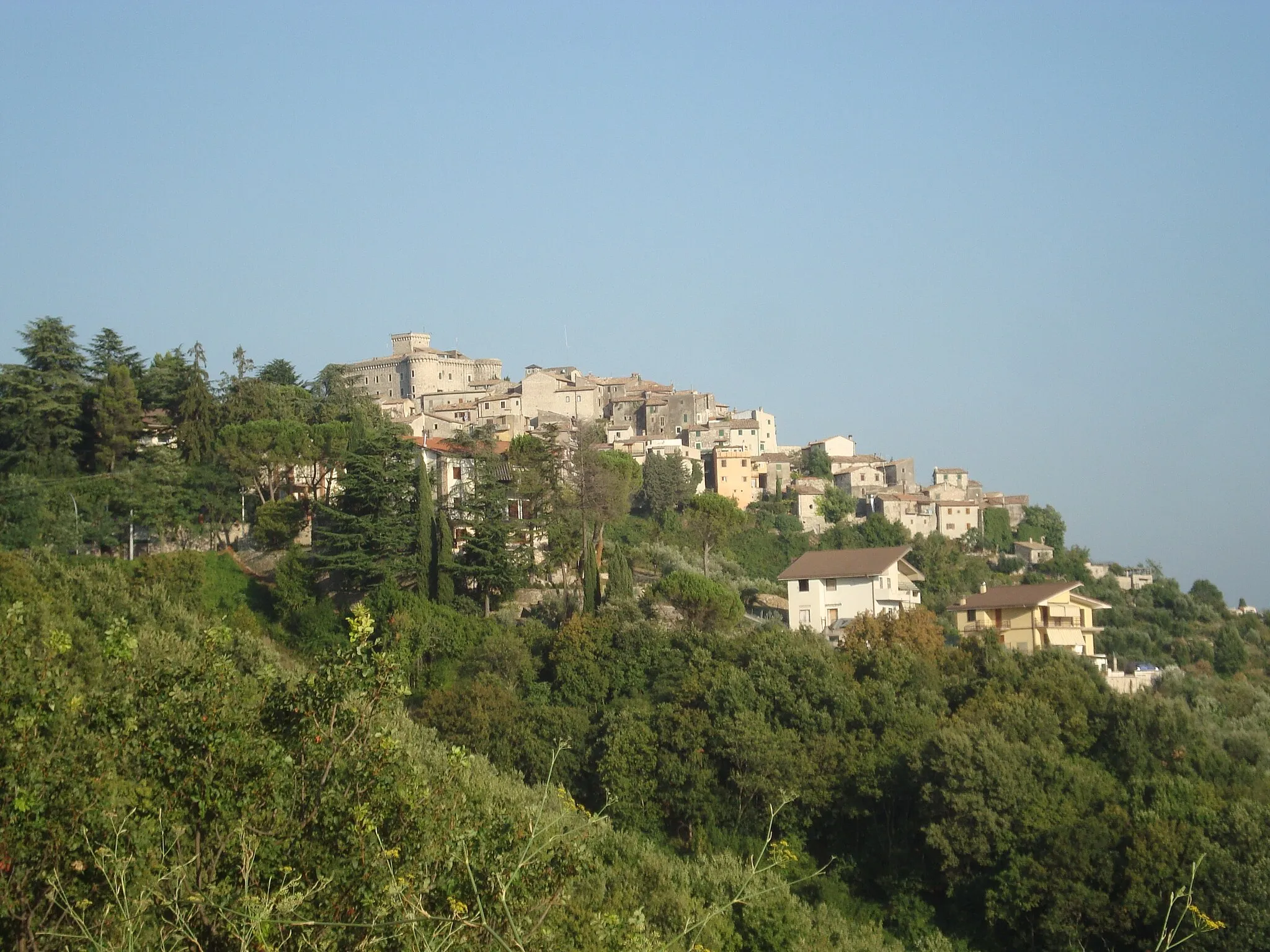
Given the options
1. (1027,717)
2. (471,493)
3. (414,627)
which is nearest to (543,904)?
(1027,717)

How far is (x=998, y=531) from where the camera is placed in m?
70.6

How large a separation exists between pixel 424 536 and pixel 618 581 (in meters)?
6.30

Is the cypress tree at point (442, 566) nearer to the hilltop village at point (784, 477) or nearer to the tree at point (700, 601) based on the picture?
the hilltop village at point (784, 477)

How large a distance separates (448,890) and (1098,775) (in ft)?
76.4

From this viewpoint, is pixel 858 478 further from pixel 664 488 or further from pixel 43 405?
pixel 43 405

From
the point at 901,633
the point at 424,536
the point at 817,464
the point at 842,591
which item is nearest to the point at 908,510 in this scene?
the point at 817,464

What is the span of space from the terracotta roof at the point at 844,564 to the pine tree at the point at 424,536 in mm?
12681

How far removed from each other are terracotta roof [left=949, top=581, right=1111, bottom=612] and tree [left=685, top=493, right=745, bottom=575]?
13214mm

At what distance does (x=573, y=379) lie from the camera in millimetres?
87062

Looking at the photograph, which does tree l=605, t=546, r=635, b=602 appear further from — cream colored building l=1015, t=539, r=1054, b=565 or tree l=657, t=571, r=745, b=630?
cream colored building l=1015, t=539, r=1054, b=565

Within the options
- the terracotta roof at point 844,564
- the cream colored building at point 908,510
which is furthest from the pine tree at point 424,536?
the cream colored building at point 908,510

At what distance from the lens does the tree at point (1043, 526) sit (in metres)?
72.7

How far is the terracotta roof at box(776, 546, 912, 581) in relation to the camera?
1756 inches

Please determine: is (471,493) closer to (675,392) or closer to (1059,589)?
(1059,589)
